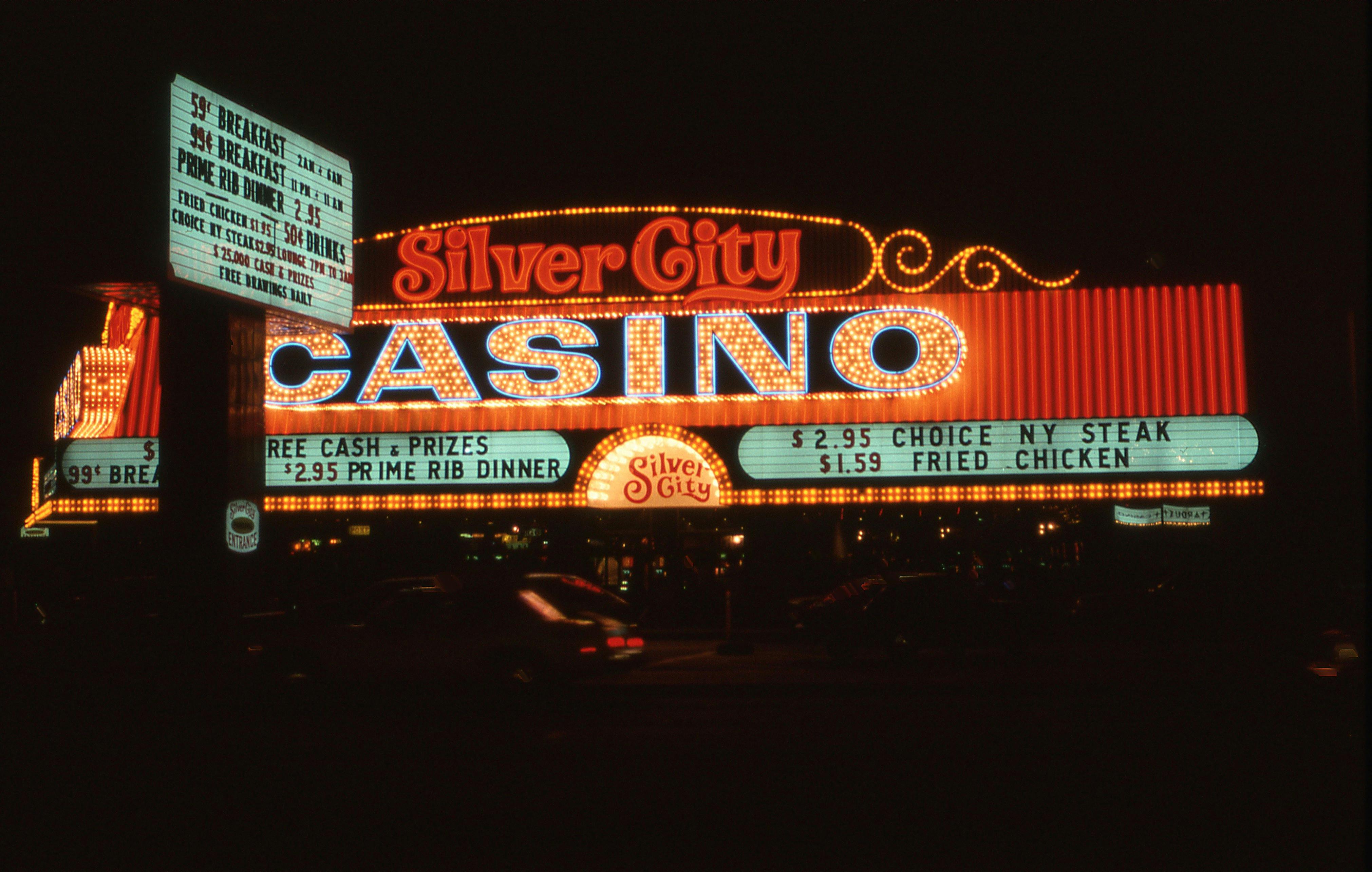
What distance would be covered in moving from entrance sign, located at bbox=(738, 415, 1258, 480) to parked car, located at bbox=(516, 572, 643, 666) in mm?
3814

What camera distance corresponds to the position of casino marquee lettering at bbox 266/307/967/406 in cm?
2166

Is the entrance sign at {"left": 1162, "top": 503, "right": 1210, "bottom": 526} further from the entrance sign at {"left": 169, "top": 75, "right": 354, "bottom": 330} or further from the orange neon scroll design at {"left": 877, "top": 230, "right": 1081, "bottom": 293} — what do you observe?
the entrance sign at {"left": 169, "top": 75, "right": 354, "bottom": 330}

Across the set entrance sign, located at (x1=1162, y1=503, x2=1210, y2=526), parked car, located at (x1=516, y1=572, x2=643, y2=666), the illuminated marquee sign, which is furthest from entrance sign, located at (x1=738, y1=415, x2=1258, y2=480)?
entrance sign, located at (x1=1162, y1=503, x2=1210, y2=526)

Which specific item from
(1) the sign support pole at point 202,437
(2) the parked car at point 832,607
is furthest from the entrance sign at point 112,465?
(2) the parked car at point 832,607

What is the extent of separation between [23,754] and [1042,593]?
19.6 meters

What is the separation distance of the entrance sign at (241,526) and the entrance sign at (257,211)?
9.71 feet

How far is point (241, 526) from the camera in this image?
50.3ft

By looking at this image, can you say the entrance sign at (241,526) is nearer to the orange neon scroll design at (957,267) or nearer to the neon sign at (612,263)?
the neon sign at (612,263)

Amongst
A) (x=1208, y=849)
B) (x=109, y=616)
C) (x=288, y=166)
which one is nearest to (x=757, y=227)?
(x=288, y=166)

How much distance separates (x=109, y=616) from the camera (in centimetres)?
2119

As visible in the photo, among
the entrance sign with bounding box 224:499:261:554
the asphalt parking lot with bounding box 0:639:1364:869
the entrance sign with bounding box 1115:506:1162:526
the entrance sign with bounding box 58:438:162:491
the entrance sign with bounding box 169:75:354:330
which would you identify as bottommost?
the asphalt parking lot with bounding box 0:639:1364:869

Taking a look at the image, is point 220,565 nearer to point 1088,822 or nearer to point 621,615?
point 621,615

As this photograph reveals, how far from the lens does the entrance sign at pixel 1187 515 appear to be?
36031 millimetres

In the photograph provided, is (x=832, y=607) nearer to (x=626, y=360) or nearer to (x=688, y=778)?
(x=626, y=360)
